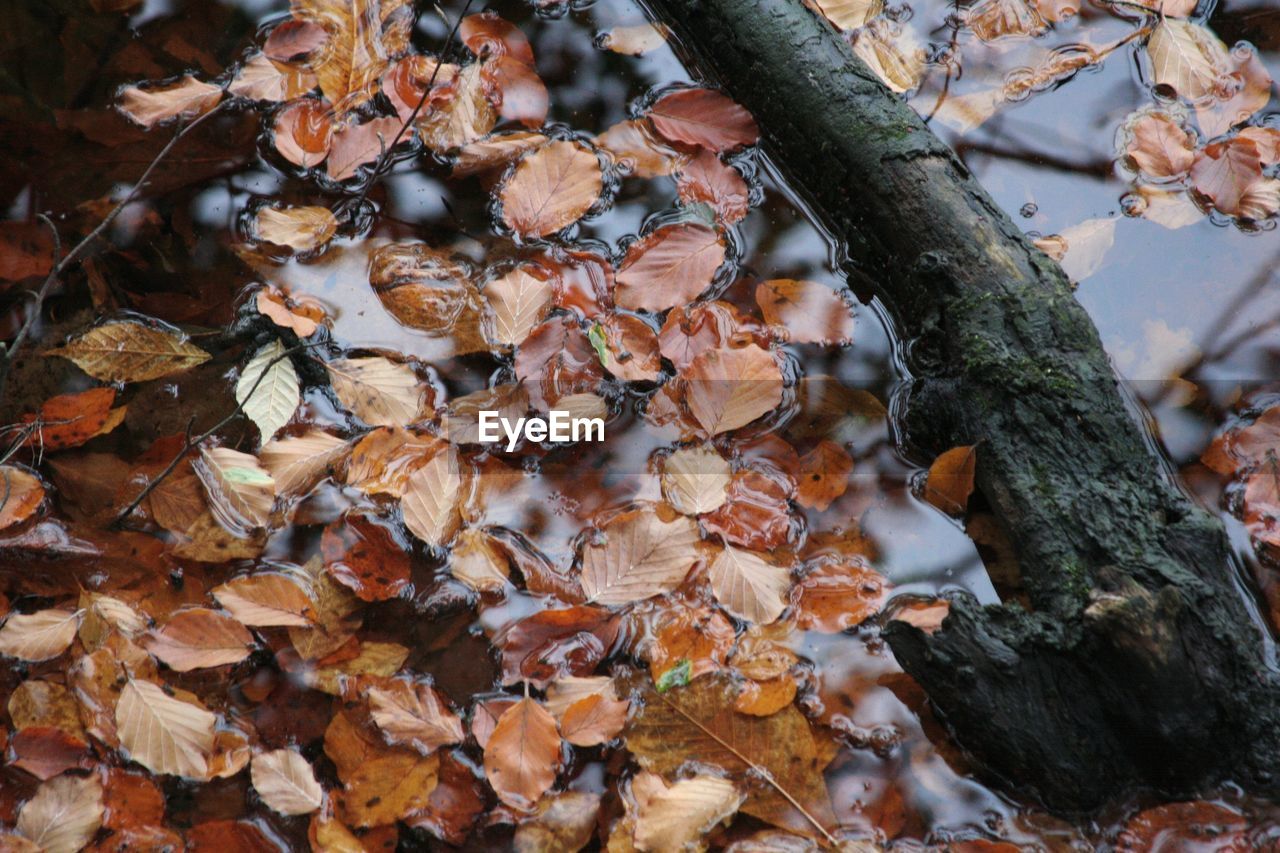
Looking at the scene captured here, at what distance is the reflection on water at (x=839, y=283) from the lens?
168 cm

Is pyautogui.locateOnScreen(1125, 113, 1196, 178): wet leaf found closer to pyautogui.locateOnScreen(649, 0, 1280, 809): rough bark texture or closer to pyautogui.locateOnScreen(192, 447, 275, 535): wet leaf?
pyautogui.locateOnScreen(649, 0, 1280, 809): rough bark texture

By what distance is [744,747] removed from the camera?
1.64 metres

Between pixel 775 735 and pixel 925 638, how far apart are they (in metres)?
0.33

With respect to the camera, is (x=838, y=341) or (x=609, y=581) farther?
(x=838, y=341)

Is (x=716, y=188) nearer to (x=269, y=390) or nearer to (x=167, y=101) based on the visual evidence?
(x=269, y=390)

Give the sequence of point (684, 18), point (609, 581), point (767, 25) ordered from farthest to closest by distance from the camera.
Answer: point (684, 18), point (767, 25), point (609, 581)

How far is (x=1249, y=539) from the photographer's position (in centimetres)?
180

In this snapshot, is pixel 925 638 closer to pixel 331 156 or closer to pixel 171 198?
pixel 331 156

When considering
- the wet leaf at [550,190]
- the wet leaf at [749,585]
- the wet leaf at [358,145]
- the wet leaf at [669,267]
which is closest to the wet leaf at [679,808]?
the wet leaf at [749,585]

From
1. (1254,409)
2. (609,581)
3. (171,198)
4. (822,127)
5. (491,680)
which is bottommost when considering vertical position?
(491,680)

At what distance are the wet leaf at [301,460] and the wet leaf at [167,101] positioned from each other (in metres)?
1.02

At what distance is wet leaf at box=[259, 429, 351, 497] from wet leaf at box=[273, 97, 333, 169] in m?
0.78

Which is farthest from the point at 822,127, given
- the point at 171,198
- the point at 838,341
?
the point at 171,198

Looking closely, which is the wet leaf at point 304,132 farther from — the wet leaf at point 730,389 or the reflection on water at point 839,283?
the wet leaf at point 730,389
